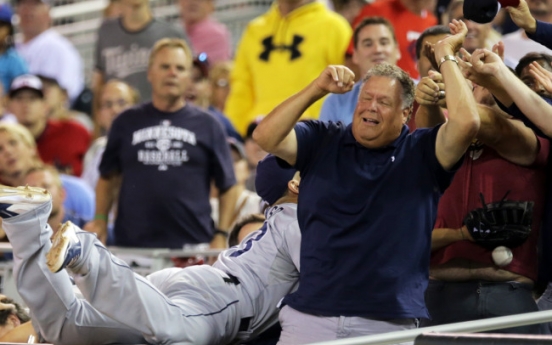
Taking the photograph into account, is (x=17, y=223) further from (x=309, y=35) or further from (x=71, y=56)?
(x=71, y=56)

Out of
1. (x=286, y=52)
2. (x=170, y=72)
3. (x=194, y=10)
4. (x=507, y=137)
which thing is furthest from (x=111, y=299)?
(x=194, y=10)

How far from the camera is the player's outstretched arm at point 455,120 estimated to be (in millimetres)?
4816

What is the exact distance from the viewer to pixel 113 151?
812 centimetres

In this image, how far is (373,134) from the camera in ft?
16.6

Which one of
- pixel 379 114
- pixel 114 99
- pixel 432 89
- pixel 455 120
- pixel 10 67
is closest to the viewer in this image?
pixel 455 120

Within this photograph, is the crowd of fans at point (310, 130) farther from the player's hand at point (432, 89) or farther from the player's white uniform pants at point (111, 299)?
the player's white uniform pants at point (111, 299)

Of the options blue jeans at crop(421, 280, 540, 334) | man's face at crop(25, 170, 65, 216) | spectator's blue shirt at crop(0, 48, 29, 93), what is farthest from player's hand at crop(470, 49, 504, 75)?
spectator's blue shirt at crop(0, 48, 29, 93)

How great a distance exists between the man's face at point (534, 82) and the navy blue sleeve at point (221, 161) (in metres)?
2.85

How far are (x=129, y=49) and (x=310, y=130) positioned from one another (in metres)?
5.54

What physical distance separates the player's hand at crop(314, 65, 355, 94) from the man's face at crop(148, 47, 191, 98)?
320cm

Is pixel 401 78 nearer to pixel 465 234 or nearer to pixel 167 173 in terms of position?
pixel 465 234

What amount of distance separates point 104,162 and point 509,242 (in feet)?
11.9

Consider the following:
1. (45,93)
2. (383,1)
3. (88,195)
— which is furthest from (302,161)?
(45,93)

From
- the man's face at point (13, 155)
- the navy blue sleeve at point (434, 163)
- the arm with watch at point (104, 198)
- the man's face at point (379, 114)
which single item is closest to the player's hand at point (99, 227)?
the arm with watch at point (104, 198)
